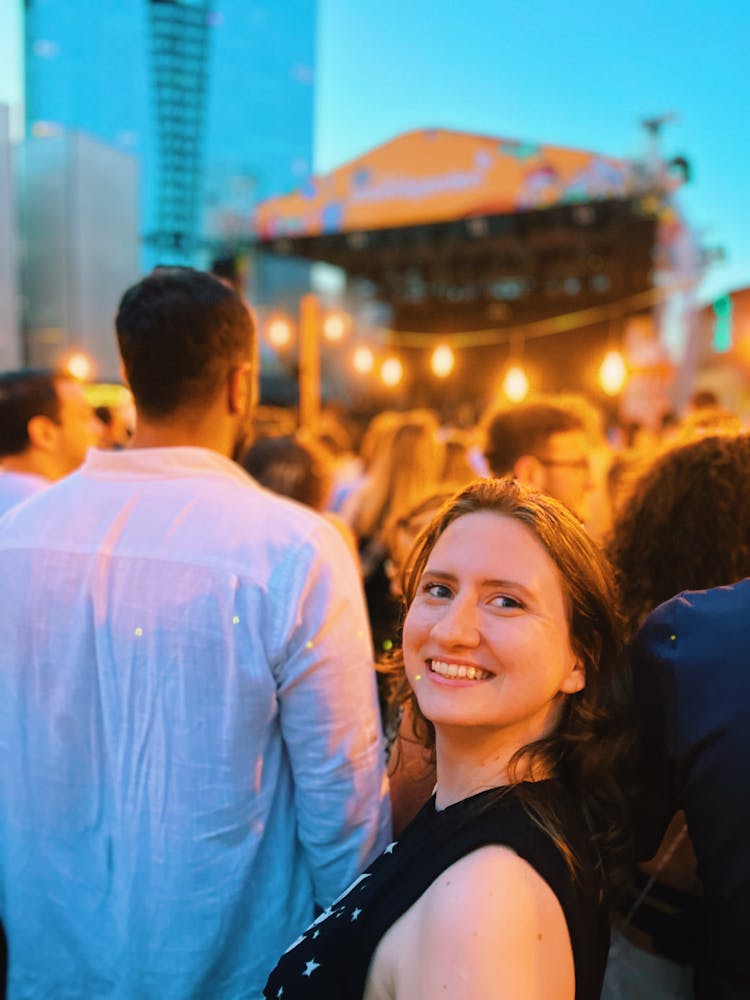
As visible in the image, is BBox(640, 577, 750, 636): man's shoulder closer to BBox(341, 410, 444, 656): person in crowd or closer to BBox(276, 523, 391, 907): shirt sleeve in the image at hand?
BBox(276, 523, 391, 907): shirt sleeve

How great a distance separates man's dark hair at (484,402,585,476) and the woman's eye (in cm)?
166

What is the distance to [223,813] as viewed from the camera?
1140 millimetres

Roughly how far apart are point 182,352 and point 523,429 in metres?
1.58

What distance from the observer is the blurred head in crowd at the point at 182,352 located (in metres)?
1.24

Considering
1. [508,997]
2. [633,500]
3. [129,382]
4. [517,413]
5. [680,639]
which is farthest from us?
[517,413]

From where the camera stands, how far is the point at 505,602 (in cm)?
93

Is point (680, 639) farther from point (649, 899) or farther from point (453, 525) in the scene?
Result: point (649, 899)

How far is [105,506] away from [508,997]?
36.3 inches

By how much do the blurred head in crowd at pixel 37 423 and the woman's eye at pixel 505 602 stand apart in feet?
6.45

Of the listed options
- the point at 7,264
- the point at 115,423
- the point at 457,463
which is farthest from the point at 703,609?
the point at 7,264

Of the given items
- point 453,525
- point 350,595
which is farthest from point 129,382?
point 453,525

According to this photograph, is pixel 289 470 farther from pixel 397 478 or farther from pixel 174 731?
pixel 174 731

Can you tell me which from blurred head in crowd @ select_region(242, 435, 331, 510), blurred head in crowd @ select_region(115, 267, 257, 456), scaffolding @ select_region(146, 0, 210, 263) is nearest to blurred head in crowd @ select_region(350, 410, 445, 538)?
blurred head in crowd @ select_region(242, 435, 331, 510)

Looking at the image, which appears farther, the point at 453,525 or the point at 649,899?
the point at 649,899
